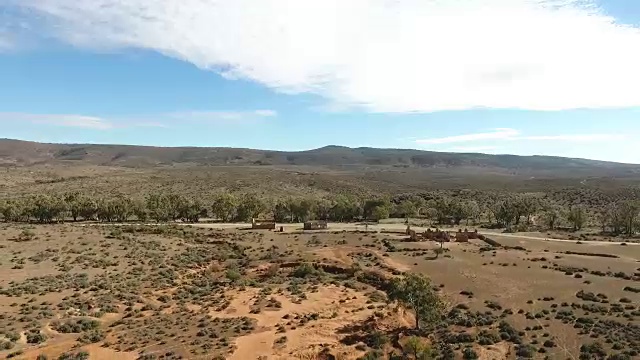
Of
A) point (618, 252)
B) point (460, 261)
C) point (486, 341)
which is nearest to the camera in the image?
point (486, 341)

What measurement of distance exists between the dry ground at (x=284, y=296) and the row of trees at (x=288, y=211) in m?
20.0

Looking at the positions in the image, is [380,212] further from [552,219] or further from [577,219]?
[577,219]

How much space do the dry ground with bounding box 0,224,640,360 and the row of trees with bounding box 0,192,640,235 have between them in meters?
20.0

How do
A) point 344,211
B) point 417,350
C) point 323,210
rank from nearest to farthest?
point 417,350 → point 344,211 → point 323,210

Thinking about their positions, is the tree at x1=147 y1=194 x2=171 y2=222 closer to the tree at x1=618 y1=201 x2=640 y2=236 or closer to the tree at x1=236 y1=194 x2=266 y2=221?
the tree at x1=236 y1=194 x2=266 y2=221

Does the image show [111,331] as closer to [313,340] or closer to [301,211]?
[313,340]

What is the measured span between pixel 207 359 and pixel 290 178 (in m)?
140

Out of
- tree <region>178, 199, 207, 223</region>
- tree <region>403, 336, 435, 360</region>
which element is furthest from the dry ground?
tree <region>178, 199, 207, 223</region>

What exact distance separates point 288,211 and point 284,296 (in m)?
55.5

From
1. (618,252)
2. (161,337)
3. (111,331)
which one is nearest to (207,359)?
(161,337)

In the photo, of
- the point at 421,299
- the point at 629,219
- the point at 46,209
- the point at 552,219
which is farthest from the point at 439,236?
the point at 46,209

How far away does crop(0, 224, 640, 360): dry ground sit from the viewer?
32.8 meters

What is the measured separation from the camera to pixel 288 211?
100438 millimetres

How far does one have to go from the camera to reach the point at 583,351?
1219 inches
